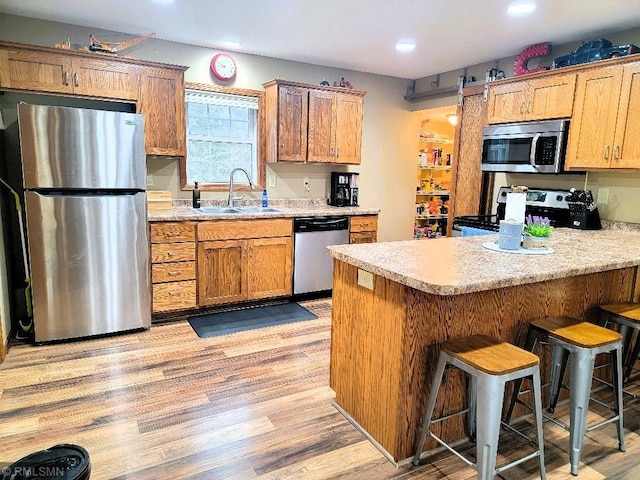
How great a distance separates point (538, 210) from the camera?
3.83m

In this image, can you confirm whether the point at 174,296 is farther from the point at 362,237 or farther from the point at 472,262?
the point at 472,262

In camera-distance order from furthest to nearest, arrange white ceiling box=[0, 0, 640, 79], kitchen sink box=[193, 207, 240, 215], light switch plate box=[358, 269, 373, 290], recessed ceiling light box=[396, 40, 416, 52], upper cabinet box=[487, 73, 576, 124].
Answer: kitchen sink box=[193, 207, 240, 215] → recessed ceiling light box=[396, 40, 416, 52] → upper cabinet box=[487, 73, 576, 124] → white ceiling box=[0, 0, 640, 79] → light switch plate box=[358, 269, 373, 290]

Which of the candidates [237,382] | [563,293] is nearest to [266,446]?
[237,382]

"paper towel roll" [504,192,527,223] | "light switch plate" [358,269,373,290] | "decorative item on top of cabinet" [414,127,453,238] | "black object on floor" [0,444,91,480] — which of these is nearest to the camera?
"black object on floor" [0,444,91,480]

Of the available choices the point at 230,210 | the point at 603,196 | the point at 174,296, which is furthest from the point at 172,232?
the point at 603,196

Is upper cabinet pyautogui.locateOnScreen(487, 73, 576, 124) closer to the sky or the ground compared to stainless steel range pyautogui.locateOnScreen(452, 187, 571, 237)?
closer to the sky

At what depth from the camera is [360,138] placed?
4734 mm

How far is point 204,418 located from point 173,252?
5.46 ft

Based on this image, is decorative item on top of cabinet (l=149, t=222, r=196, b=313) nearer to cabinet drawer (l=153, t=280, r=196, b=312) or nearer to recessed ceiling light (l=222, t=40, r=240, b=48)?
cabinet drawer (l=153, t=280, r=196, b=312)

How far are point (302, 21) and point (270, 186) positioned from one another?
1743mm

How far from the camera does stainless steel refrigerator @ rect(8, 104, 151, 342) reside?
2.92 meters

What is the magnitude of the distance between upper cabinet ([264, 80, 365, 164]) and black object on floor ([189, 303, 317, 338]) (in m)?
1.52

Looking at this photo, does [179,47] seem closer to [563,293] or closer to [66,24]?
[66,24]

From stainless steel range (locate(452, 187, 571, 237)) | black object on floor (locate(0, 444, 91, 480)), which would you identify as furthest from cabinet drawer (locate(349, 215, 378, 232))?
black object on floor (locate(0, 444, 91, 480))
